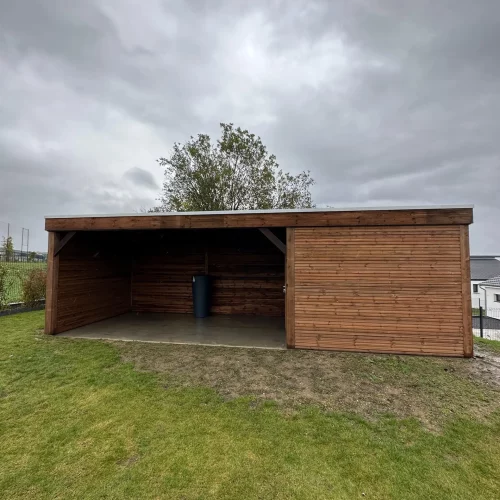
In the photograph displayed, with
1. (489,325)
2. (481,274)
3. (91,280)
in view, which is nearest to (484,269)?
(481,274)

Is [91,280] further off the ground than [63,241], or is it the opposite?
[63,241]

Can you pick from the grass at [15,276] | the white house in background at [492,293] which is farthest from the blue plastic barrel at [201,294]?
the white house in background at [492,293]

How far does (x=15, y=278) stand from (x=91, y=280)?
341 centimetres

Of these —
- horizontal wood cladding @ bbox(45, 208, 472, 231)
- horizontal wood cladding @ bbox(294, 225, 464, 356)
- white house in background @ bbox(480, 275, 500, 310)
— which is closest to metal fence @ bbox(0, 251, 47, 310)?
horizontal wood cladding @ bbox(45, 208, 472, 231)

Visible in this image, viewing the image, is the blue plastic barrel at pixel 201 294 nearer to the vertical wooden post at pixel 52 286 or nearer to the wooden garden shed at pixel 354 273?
the wooden garden shed at pixel 354 273

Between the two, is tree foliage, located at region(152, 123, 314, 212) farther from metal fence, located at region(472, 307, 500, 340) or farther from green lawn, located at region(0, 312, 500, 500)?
green lawn, located at region(0, 312, 500, 500)

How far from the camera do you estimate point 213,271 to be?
24.4 feet

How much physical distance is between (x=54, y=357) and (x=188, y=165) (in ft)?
38.9

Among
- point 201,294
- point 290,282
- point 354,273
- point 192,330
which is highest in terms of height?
point 354,273

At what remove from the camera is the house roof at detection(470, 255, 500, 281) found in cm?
2663

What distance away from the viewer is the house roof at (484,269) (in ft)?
87.4

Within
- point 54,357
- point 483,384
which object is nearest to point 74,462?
point 54,357

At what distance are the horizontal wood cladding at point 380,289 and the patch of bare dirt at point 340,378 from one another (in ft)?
0.88

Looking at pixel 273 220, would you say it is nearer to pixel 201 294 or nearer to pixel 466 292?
pixel 466 292
